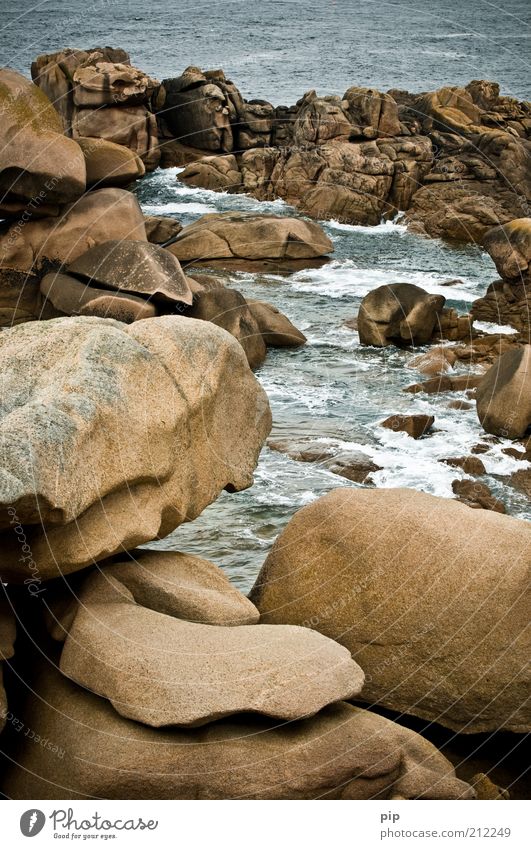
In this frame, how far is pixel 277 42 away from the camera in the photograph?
221 feet

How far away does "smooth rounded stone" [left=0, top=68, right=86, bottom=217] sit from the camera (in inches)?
785

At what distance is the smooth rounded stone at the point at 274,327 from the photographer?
2378 cm

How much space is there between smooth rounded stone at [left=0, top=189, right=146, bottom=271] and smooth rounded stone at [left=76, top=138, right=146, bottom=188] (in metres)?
0.48

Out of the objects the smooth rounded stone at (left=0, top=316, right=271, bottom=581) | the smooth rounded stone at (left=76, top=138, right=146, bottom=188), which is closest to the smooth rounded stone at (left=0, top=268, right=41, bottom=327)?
the smooth rounded stone at (left=76, top=138, right=146, bottom=188)

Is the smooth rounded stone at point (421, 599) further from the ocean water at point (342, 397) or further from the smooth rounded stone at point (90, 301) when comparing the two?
the smooth rounded stone at point (90, 301)

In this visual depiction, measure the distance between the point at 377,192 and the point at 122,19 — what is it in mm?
33585

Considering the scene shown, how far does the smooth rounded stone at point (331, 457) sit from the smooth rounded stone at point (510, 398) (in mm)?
2433

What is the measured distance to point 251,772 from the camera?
22.6 feet

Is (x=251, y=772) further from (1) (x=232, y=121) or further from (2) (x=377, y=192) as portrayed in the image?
(1) (x=232, y=121)

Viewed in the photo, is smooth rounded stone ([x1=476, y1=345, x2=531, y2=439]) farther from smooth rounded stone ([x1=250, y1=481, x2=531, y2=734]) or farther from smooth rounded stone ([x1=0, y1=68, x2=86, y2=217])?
smooth rounded stone ([x1=250, y1=481, x2=531, y2=734])

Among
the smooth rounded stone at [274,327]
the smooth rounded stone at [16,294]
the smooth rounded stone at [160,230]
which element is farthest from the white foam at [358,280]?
the smooth rounded stone at [16,294]

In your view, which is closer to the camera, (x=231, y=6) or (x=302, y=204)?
(x=302, y=204)

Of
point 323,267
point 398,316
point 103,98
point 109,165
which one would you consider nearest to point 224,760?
point 109,165
